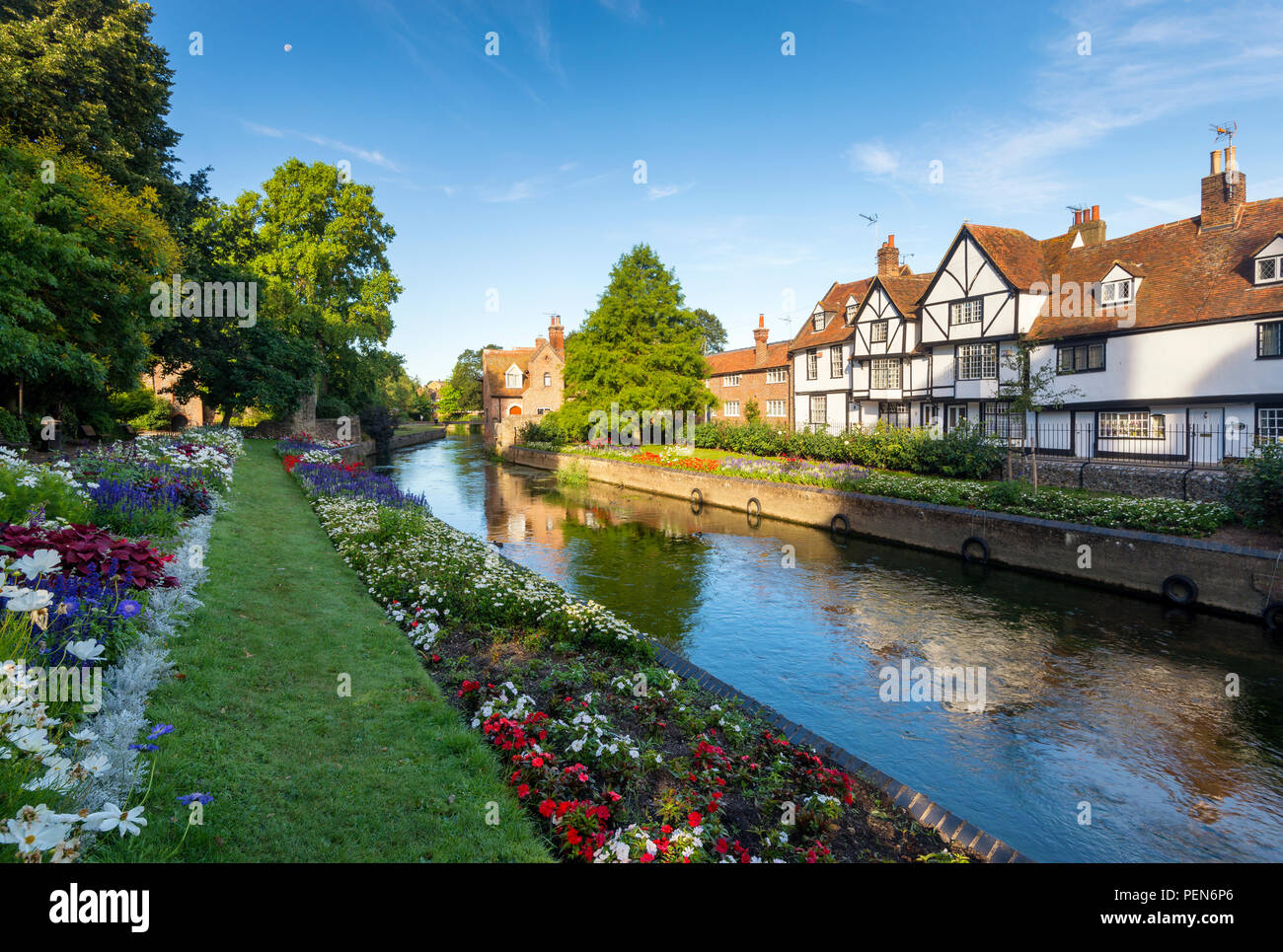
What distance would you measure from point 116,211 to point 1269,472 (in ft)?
98.4

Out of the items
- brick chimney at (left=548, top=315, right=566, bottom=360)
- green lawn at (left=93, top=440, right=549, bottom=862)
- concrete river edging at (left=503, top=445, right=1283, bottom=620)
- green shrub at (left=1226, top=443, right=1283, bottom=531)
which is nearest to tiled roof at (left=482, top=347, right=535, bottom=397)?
brick chimney at (left=548, top=315, right=566, bottom=360)

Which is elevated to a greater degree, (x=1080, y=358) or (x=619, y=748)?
(x=1080, y=358)

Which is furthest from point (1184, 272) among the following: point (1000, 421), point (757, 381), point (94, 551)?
point (94, 551)

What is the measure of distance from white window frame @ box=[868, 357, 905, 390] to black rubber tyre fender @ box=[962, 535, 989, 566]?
18130 millimetres

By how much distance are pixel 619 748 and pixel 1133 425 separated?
94.1 ft

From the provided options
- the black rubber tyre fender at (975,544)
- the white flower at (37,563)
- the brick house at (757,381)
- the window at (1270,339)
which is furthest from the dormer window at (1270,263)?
the white flower at (37,563)

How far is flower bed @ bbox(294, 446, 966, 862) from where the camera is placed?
4.93 metres

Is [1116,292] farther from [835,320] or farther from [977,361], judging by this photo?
[835,320]

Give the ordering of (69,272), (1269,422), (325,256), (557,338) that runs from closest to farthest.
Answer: (69,272), (1269,422), (325,256), (557,338)

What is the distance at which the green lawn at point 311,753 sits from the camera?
162 inches

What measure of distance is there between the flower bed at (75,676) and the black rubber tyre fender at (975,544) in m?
18.7

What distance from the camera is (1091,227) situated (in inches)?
1190

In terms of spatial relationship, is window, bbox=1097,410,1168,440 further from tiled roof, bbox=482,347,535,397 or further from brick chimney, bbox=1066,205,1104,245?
tiled roof, bbox=482,347,535,397
